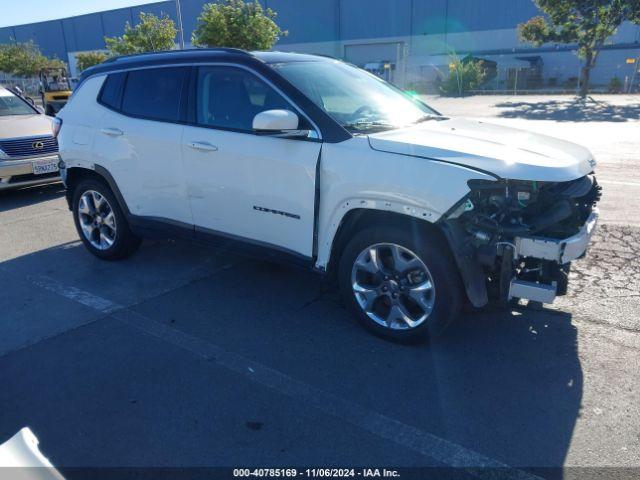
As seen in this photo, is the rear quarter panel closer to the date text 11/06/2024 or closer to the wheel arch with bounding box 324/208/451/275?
the wheel arch with bounding box 324/208/451/275

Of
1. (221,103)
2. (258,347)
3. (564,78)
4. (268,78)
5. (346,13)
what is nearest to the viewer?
(258,347)

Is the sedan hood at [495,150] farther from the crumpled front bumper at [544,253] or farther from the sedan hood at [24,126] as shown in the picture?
the sedan hood at [24,126]

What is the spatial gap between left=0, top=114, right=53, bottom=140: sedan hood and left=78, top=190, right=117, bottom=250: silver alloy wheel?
150 inches

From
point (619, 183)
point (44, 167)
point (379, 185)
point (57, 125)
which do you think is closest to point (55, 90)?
point (44, 167)

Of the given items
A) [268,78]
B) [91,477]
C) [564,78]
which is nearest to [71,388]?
[91,477]

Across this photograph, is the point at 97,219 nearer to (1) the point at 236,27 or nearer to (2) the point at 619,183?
(2) the point at 619,183

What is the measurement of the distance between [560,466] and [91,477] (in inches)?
89.1

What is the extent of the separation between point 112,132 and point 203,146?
4.16 ft

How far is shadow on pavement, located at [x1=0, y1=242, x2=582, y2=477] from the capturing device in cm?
274

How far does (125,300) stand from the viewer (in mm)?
4531

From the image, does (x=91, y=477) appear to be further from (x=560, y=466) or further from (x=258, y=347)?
(x=560, y=466)

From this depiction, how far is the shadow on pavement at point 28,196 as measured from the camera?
823 cm

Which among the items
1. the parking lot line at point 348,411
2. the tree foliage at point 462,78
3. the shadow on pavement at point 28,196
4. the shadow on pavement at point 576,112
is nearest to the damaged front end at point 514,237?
the parking lot line at point 348,411

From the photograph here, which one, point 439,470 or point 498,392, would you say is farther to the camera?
point 498,392
